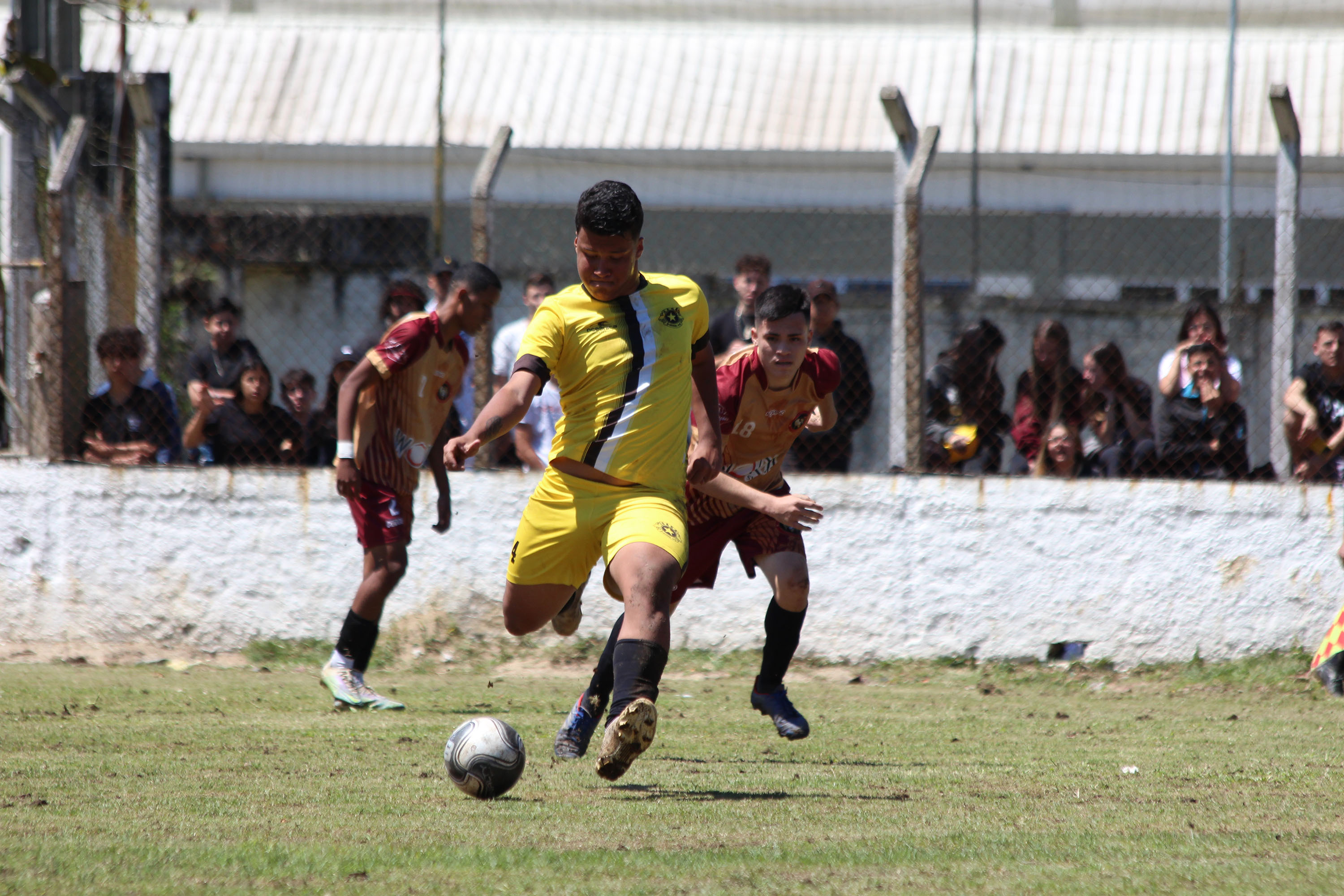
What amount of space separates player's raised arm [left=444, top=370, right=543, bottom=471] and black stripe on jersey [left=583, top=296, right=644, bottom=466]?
1.02 ft

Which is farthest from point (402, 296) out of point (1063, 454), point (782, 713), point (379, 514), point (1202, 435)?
point (1202, 435)

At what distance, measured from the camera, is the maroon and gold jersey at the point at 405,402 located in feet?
24.3

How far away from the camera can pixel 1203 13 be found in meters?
19.0

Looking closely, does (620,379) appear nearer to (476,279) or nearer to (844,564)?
(476,279)

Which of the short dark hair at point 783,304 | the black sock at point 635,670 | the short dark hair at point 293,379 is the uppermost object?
the short dark hair at point 783,304

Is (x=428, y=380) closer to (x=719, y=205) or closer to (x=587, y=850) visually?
(x=587, y=850)

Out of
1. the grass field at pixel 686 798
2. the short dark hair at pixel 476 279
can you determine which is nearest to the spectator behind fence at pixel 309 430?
the grass field at pixel 686 798

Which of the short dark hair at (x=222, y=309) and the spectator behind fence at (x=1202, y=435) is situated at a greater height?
the short dark hair at (x=222, y=309)

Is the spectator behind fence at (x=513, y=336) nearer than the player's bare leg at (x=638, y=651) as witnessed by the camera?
No

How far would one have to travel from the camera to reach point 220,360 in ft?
32.4

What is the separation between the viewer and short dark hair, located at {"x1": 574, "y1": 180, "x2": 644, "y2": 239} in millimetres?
5141

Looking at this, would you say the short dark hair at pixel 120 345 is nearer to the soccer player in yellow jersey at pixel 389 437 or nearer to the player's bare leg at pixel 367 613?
the soccer player in yellow jersey at pixel 389 437

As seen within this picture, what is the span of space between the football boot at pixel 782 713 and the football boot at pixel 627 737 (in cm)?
177

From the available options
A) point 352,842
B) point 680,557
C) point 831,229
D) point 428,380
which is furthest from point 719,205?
point 352,842
